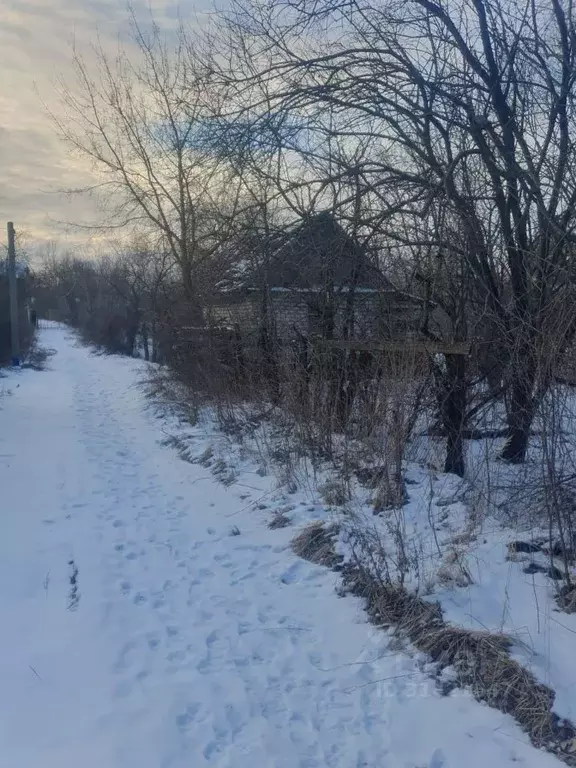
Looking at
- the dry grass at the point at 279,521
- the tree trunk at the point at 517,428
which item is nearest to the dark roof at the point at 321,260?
the tree trunk at the point at 517,428

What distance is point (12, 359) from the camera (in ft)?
81.1

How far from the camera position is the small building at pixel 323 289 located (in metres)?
7.55

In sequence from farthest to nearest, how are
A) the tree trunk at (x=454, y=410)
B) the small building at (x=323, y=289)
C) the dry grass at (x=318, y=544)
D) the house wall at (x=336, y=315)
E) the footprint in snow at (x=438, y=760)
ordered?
1. the small building at (x=323, y=289)
2. the house wall at (x=336, y=315)
3. the tree trunk at (x=454, y=410)
4. the dry grass at (x=318, y=544)
5. the footprint in snow at (x=438, y=760)

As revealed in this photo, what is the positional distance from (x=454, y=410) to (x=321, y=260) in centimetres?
236

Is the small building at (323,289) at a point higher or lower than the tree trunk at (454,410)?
higher

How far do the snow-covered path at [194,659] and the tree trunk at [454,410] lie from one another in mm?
1931

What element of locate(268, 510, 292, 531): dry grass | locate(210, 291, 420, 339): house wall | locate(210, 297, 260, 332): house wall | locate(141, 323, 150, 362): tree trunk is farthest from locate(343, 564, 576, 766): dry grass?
locate(141, 323, 150, 362): tree trunk

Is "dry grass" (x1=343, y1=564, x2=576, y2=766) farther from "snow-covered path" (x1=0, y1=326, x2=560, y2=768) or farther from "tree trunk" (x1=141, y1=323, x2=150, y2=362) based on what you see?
"tree trunk" (x1=141, y1=323, x2=150, y2=362)

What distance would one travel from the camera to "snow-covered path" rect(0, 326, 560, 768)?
3148 millimetres

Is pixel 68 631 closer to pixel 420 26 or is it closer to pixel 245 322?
pixel 420 26

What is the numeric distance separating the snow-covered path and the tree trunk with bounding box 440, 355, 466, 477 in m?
1.93

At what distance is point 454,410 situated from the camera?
6.79m

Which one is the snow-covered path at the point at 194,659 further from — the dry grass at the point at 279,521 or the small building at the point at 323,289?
the small building at the point at 323,289

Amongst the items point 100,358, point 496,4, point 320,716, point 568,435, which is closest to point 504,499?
point 568,435
